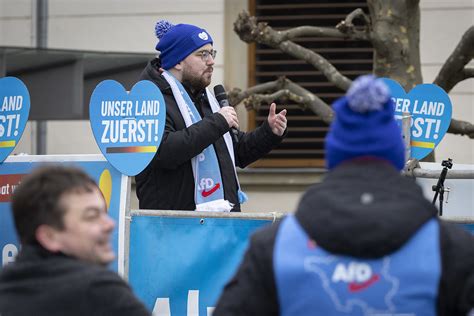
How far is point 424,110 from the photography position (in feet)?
21.5

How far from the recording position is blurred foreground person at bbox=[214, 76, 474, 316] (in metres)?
2.68

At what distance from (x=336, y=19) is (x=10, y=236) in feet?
19.9

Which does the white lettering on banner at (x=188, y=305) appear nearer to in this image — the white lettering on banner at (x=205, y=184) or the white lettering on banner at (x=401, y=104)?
the white lettering on banner at (x=205, y=184)

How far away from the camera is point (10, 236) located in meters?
6.09

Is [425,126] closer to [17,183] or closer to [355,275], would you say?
[17,183]

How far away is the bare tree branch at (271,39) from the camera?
8453 mm

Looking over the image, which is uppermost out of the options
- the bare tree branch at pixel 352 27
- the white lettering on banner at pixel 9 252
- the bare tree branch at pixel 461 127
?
the bare tree branch at pixel 352 27

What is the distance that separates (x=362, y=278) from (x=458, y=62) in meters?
5.81

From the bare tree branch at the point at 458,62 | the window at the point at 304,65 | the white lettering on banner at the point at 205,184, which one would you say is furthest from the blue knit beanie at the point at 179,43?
the window at the point at 304,65

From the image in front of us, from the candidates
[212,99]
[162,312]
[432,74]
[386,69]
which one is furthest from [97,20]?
[162,312]

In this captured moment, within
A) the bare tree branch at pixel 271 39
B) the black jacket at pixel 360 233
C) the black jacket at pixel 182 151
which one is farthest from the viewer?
the bare tree branch at pixel 271 39

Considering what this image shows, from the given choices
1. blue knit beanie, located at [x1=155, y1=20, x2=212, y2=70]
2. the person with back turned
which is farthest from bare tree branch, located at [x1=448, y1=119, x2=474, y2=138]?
blue knit beanie, located at [x1=155, y1=20, x2=212, y2=70]

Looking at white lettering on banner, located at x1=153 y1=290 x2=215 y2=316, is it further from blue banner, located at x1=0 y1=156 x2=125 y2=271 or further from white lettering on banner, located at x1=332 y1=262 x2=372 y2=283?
white lettering on banner, located at x1=332 y1=262 x2=372 y2=283

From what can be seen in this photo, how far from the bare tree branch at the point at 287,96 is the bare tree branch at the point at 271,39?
0.71 ft
